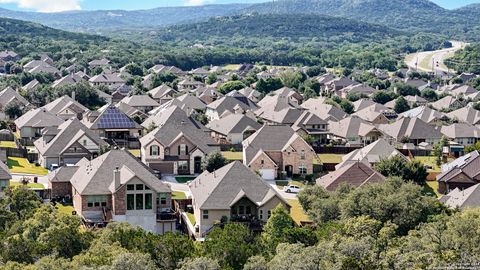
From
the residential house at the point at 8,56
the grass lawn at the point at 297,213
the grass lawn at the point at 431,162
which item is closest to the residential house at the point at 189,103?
the grass lawn at the point at 431,162

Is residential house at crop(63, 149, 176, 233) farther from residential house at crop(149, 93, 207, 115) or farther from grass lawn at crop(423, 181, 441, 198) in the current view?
residential house at crop(149, 93, 207, 115)

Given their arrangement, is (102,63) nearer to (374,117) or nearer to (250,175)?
(374,117)

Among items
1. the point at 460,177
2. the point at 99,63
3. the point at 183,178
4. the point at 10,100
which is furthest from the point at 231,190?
the point at 99,63

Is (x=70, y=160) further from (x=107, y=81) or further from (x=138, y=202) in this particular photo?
(x=107, y=81)

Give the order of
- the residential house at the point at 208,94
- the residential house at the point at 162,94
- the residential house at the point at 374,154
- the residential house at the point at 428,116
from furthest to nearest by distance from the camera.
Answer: the residential house at the point at 208,94 < the residential house at the point at 162,94 < the residential house at the point at 428,116 < the residential house at the point at 374,154

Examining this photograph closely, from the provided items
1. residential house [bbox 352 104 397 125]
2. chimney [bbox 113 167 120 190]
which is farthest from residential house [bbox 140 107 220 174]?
residential house [bbox 352 104 397 125]

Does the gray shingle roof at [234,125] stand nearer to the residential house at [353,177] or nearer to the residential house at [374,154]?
the residential house at [374,154]
